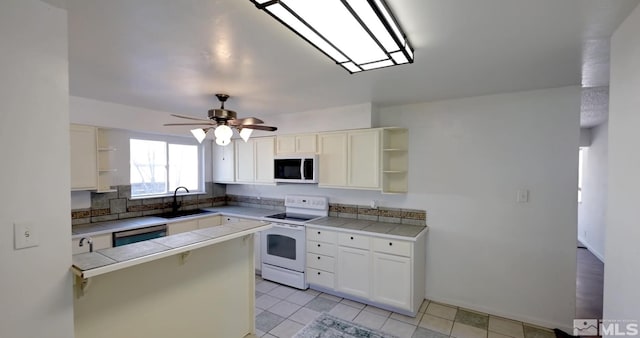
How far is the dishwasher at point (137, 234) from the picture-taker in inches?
126

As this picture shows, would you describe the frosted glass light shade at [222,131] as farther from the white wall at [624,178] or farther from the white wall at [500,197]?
the white wall at [624,178]

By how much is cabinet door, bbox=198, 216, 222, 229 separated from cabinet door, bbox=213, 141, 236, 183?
2.39ft

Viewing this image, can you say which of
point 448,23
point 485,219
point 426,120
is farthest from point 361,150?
point 448,23

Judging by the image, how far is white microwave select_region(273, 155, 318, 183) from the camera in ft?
12.4

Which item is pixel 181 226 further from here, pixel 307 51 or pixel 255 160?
pixel 307 51

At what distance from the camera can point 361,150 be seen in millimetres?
3521

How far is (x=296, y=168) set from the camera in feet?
12.9

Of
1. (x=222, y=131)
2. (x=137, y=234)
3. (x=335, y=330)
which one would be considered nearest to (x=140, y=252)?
(x=222, y=131)

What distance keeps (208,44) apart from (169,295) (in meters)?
1.78

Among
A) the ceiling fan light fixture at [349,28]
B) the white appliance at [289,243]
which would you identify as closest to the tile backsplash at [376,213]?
the white appliance at [289,243]

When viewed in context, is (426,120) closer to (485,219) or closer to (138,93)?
(485,219)

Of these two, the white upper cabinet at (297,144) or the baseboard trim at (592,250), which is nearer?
the white upper cabinet at (297,144)

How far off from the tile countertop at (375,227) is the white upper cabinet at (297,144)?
1.01m

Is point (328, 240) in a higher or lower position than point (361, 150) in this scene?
lower
